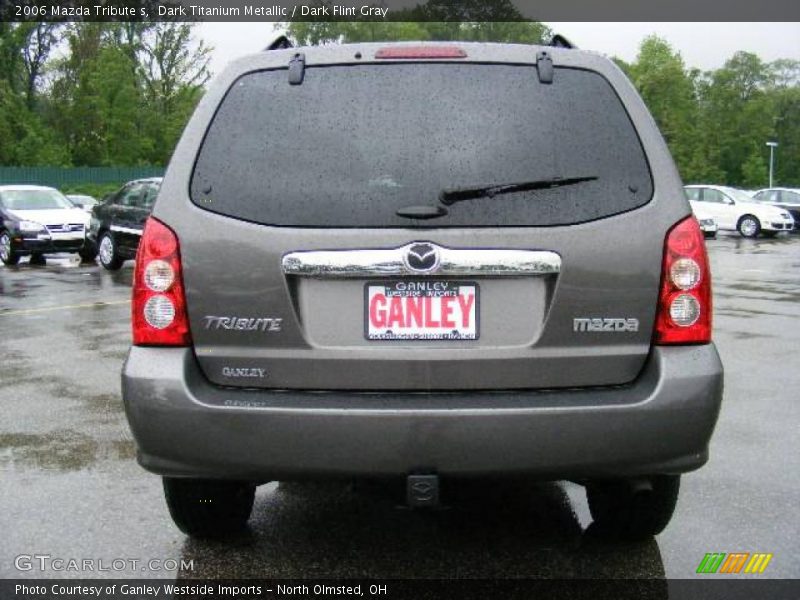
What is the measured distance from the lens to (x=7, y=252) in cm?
1980

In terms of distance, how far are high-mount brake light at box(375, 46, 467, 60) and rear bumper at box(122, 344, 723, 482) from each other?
44.4 inches

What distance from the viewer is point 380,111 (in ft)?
10.6

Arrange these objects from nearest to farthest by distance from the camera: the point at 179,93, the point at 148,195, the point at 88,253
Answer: the point at 148,195, the point at 88,253, the point at 179,93

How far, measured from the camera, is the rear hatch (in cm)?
311

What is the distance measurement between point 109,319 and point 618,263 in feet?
28.7

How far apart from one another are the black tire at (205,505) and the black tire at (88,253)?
16.4 m

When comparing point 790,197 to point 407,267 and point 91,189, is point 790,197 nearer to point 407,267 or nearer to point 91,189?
point 91,189

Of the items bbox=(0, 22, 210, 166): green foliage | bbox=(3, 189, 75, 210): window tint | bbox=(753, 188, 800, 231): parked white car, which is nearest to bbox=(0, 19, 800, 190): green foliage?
bbox=(0, 22, 210, 166): green foliage

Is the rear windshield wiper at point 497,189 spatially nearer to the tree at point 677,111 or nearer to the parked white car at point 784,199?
the parked white car at point 784,199

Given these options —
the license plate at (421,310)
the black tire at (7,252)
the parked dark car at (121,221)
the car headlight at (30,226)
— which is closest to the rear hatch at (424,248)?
the license plate at (421,310)

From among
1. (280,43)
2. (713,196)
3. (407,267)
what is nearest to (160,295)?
(407,267)

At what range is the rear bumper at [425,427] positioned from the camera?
3.06 m

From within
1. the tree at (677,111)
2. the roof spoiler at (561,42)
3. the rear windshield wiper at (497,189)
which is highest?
the tree at (677,111)

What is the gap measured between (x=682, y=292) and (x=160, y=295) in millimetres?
1671
